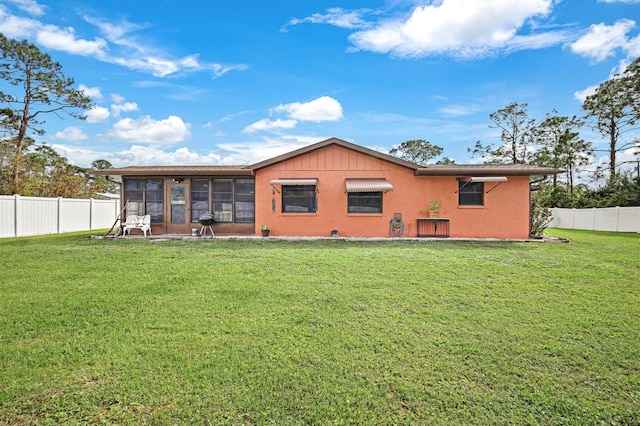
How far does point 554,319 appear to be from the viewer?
4551mm

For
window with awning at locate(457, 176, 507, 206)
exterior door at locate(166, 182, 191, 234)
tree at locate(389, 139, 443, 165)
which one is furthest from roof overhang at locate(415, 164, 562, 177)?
tree at locate(389, 139, 443, 165)

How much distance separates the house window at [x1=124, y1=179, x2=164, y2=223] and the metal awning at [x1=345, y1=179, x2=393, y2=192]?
8.37 metres

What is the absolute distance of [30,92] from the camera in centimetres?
2084

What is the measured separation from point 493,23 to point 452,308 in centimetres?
1204

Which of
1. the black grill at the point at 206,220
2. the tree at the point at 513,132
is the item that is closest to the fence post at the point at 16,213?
the black grill at the point at 206,220

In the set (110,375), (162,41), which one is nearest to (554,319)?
(110,375)

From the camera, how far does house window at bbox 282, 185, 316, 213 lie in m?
13.8

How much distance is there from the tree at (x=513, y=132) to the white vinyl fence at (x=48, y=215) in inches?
1371

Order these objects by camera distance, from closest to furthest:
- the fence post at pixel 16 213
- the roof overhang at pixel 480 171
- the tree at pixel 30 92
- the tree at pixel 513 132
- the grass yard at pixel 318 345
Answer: the grass yard at pixel 318 345 < the roof overhang at pixel 480 171 < the fence post at pixel 16 213 < the tree at pixel 30 92 < the tree at pixel 513 132

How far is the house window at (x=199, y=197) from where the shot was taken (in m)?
14.5

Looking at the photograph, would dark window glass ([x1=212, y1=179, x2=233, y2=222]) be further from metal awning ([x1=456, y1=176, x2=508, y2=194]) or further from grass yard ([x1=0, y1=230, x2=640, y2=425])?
metal awning ([x1=456, y1=176, x2=508, y2=194])

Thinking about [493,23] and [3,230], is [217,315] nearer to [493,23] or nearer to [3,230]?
[493,23]

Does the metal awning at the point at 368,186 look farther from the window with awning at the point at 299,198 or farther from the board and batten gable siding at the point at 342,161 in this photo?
the window with awning at the point at 299,198

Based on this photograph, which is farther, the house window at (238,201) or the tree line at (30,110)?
the tree line at (30,110)
